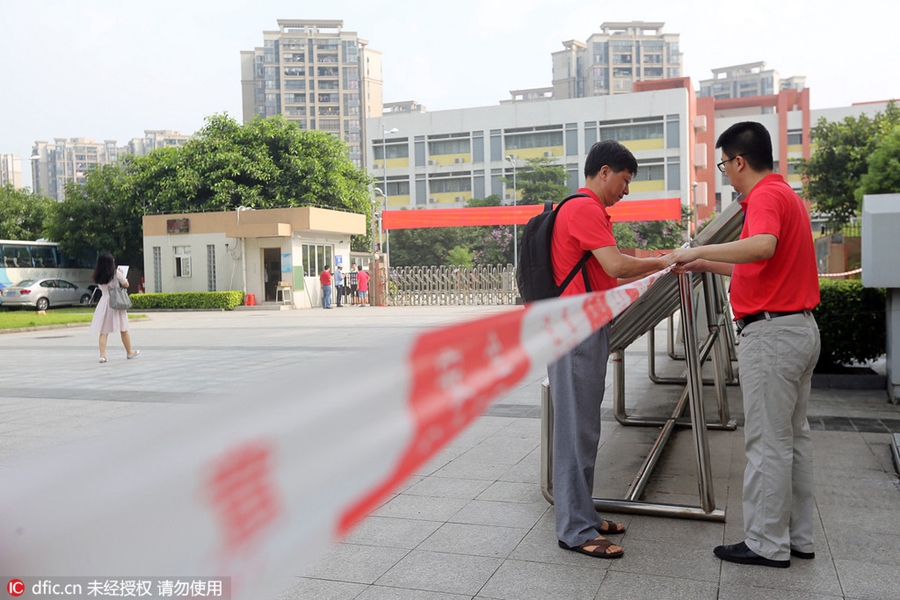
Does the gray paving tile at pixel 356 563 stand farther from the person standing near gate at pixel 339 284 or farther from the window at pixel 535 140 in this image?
the window at pixel 535 140

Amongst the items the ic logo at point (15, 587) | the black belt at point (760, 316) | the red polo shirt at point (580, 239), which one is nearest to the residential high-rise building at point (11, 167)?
the red polo shirt at point (580, 239)

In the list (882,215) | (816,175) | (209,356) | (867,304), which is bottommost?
(209,356)

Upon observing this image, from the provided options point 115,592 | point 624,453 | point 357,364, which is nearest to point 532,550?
point 624,453

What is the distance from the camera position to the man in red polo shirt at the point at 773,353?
9.47ft

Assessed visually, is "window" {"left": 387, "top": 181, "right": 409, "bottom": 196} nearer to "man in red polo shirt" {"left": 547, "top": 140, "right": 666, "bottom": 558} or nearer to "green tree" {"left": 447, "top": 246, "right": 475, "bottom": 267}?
"green tree" {"left": 447, "top": 246, "right": 475, "bottom": 267}

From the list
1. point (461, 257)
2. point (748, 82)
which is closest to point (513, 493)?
point (461, 257)

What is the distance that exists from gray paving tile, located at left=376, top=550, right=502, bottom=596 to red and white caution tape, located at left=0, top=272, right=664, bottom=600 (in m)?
1.87

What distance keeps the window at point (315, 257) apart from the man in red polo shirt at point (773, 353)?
27.9 m

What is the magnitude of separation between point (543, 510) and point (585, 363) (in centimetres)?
103

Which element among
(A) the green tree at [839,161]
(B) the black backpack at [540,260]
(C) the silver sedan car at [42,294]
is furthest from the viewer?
(A) the green tree at [839,161]

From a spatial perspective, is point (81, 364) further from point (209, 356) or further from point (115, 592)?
point (115, 592)

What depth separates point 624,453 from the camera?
490 cm

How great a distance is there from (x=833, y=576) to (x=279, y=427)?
107 inches

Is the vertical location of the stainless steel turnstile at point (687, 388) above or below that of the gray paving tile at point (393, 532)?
above
